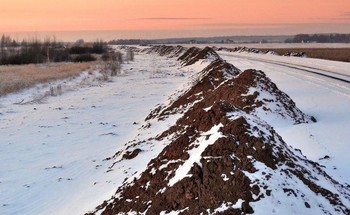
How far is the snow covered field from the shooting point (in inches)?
337

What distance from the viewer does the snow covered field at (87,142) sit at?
28.1 ft

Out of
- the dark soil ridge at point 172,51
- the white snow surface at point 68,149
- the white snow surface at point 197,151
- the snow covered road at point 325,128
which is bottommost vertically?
the white snow surface at point 68,149

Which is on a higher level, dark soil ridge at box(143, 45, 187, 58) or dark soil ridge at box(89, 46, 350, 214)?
dark soil ridge at box(143, 45, 187, 58)

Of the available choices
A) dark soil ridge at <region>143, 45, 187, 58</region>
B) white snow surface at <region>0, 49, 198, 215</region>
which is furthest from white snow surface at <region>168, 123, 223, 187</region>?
dark soil ridge at <region>143, 45, 187, 58</region>

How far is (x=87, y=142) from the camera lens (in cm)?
1351

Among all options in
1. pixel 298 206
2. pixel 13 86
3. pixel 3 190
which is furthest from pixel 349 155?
pixel 13 86

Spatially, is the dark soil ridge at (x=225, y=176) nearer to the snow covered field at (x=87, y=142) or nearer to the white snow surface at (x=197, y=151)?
the white snow surface at (x=197, y=151)

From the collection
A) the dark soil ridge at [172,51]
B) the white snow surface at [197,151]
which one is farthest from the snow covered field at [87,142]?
the dark soil ridge at [172,51]

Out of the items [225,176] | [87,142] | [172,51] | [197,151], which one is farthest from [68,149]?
[172,51]

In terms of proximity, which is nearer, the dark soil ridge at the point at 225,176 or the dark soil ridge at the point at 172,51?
the dark soil ridge at the point at 225,176

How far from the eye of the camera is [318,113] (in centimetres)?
1285

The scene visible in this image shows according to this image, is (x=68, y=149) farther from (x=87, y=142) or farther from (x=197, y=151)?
(x=197, y=151)

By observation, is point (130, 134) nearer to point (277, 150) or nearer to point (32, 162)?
point (32, 162)

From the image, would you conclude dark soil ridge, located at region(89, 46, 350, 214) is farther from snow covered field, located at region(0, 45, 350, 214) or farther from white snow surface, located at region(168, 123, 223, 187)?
snow covered field, located at region(0, 45, 350, 214)
